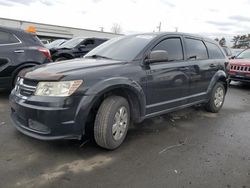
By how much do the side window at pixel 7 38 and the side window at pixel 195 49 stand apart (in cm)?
391

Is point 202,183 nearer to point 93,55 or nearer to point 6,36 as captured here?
point 93,55

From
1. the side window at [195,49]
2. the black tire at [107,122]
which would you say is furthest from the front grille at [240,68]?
the black tire at [107,122]

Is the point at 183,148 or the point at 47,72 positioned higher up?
the point at 47,72

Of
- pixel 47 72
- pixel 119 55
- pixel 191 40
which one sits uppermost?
pixel 191 40

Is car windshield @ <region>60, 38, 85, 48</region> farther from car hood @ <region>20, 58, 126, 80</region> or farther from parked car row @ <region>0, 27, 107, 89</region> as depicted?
car hood @ <region>20, 58, 126, 80</region>

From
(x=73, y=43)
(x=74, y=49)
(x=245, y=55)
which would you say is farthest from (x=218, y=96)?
(x=73, y=43)

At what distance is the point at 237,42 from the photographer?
2135 inches

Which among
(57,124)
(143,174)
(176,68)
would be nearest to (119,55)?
(176,68)

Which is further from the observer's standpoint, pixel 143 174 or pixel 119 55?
pixel 119 55

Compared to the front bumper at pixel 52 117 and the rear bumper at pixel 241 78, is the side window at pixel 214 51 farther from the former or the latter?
the rear bumper at pixel 241 78

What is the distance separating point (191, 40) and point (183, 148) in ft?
7.54

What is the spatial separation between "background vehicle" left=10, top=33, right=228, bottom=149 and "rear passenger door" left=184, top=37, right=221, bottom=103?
2 cm

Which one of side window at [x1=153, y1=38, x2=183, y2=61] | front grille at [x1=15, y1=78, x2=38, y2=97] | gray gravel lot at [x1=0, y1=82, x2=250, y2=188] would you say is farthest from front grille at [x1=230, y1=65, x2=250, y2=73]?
front grille at [x1=15, y1=78, x2=38, y2=97]

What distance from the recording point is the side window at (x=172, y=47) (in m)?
4.47
